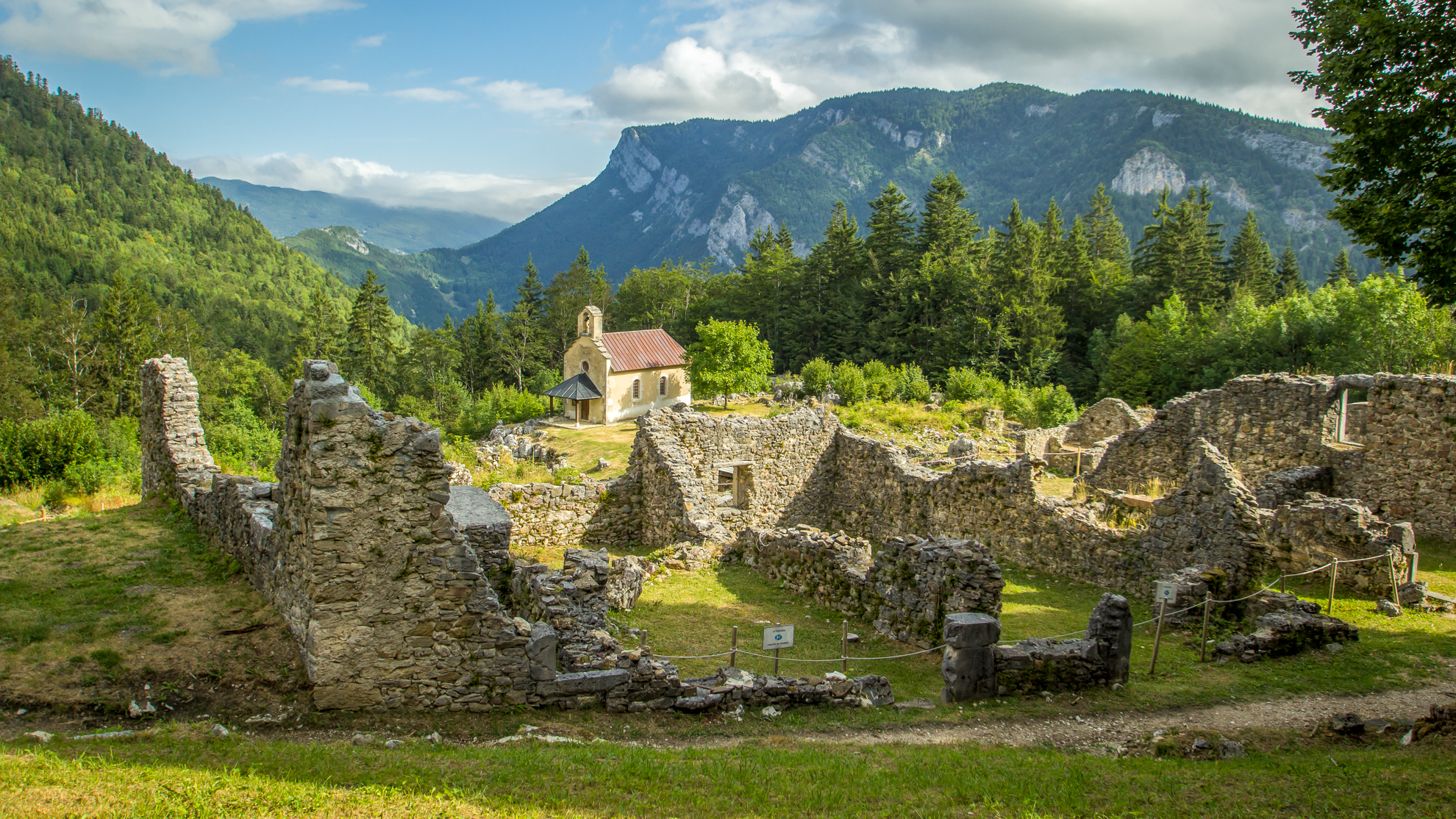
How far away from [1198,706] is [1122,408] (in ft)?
67.9

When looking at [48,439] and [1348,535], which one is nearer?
[1348,535]

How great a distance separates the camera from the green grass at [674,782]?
5227 mm

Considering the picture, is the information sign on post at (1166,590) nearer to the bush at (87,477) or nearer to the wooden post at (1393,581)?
the wooden post at (1393,581)

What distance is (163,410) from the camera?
15.1 m

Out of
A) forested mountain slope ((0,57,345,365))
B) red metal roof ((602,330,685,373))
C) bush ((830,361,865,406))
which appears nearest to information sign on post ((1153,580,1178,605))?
bush ((830,361,865,406))

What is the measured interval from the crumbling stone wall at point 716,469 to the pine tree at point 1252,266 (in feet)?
159

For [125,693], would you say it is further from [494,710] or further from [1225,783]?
[1225,783]

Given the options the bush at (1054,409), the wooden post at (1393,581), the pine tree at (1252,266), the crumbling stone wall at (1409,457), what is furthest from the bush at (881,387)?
the wooden post at (1393,581)

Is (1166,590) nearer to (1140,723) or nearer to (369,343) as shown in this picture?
(1140,723)

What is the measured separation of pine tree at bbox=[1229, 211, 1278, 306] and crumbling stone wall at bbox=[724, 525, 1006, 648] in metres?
52.8

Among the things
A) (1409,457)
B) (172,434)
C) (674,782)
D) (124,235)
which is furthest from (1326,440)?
(124,235)

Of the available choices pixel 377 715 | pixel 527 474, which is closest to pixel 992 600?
pixel 377 715

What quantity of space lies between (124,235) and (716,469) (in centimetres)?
15761

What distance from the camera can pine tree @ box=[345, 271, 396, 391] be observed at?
264 feet
